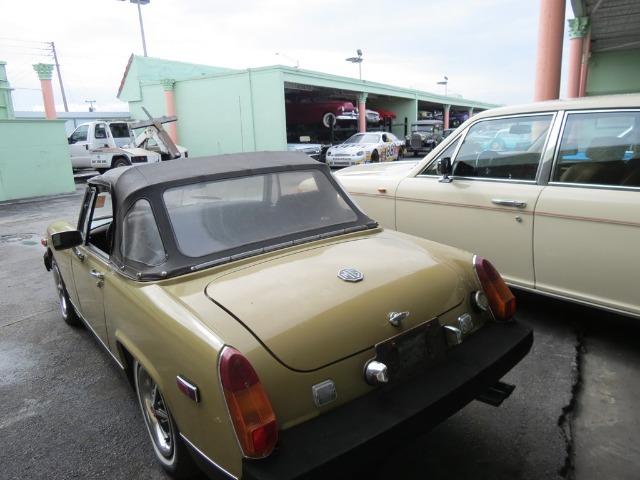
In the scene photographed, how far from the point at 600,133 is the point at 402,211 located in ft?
5.86

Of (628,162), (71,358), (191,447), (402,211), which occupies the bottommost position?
(71,358)

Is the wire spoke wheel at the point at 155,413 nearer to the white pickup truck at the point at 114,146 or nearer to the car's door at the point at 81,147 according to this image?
the white pickup truck at the point at 114,146

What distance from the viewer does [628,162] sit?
10.9 ft

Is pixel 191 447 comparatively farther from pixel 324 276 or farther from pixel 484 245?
pixel 484 245

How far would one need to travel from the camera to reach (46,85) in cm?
2312

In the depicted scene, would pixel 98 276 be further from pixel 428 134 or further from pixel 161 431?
pixel 428 134

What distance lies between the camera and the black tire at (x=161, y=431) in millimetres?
2203

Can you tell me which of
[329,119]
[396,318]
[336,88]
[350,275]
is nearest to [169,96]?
[329,119]

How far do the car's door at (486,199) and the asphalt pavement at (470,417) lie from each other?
0.63 meters

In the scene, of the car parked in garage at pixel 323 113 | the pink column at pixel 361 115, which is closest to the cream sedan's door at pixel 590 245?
the car parked in garage at pixel 323 113

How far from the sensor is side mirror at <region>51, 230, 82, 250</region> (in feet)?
9.57

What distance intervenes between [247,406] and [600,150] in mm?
3228

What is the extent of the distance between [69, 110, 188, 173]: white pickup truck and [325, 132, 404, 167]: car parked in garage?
6010 millimetres

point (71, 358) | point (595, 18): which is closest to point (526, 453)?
point (71, 358)
